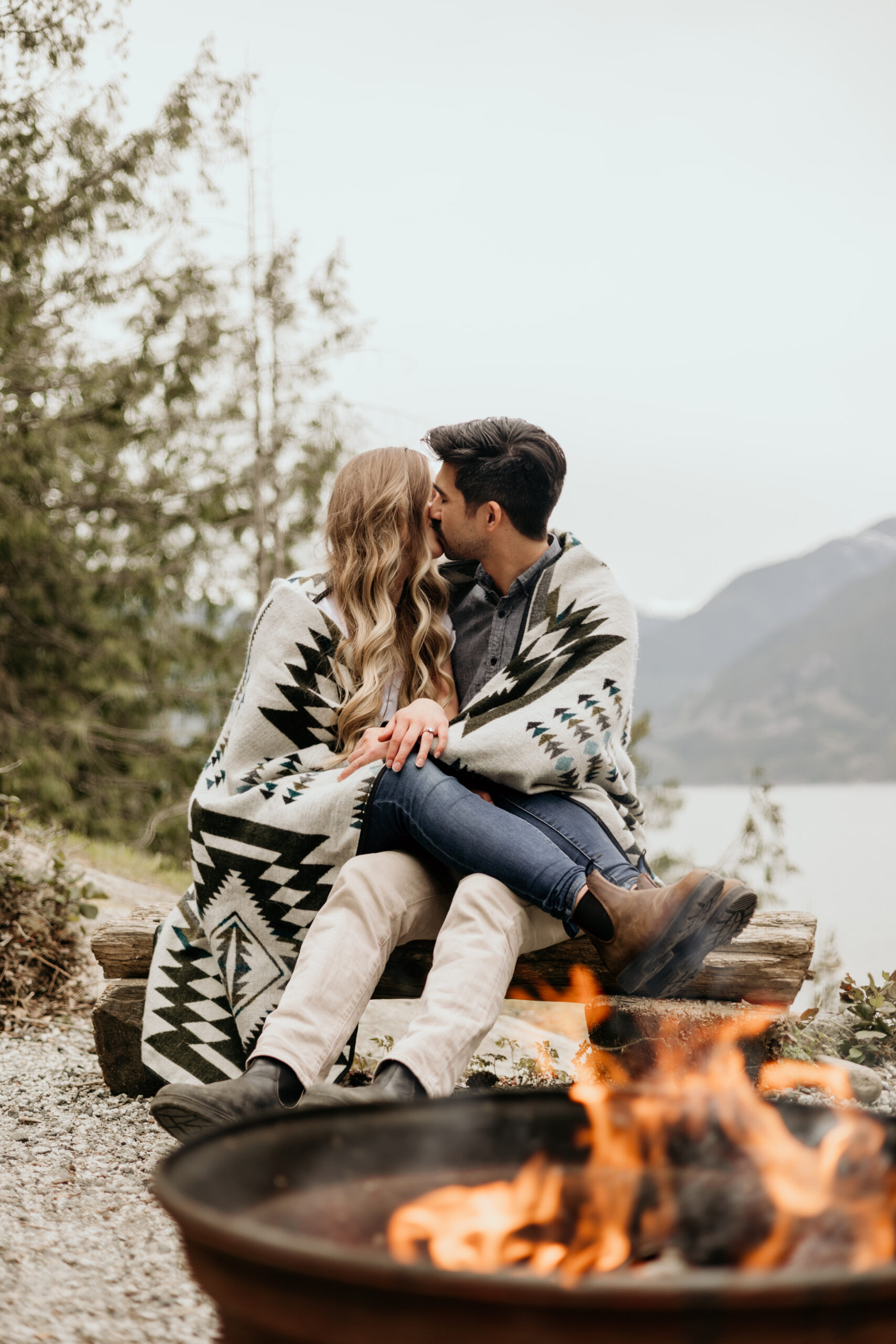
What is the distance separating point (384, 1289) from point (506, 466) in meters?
2.00

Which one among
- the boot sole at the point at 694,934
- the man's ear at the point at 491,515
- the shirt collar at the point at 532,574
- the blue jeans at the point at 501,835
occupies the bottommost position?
the boot sole at the point at 694,934

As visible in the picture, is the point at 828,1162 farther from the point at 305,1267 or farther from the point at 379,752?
the point at 379,752

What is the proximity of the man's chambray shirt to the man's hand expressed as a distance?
0.34m

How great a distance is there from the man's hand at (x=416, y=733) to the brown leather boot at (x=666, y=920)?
0.44 m

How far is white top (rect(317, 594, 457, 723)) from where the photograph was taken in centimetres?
240

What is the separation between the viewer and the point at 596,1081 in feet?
7.37

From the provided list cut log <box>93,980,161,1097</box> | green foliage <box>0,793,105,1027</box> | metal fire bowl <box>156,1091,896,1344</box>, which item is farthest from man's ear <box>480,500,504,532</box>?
green foliage <box>0,793,105,1027</box>

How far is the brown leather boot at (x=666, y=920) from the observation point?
1.83 metres

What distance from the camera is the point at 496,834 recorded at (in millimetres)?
1965

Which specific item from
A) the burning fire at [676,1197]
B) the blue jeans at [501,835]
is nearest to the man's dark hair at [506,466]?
the blue jeans at [501,835]


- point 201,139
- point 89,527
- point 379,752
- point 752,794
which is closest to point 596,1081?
point 379,752

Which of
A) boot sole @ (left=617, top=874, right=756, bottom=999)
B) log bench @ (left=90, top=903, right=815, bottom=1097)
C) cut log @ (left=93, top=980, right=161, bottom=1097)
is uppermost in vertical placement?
boot sole @ (left=617, top=874, right=756, bottom=999)

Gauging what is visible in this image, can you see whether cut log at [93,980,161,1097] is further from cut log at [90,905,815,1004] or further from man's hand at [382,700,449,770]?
man's hand at [382,700,449,770]

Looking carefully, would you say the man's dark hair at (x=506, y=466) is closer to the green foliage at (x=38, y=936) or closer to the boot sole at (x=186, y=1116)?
the boot sole at (x=186, y=1116)
